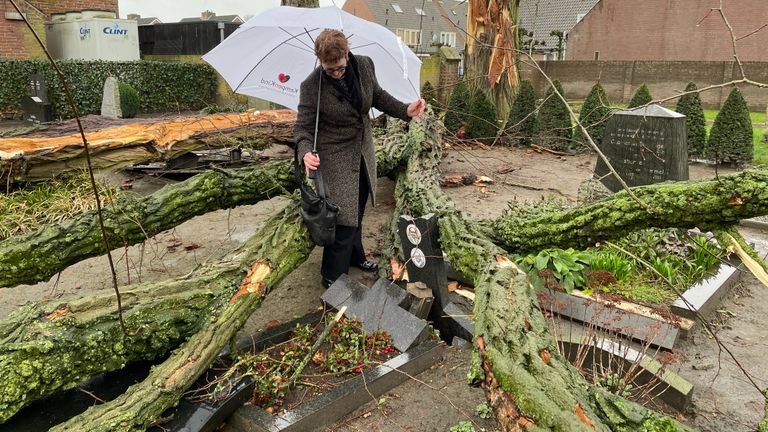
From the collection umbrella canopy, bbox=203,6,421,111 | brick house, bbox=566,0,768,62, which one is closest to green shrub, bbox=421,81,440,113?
umbrella canopy, bbox=203,6,421,111

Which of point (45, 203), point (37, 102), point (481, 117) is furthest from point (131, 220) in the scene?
point (37, 102)

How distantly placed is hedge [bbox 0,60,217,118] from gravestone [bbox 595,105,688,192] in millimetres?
8693

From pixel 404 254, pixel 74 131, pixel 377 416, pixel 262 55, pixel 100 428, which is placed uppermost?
pixel 262 55

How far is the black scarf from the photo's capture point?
402 centimetres

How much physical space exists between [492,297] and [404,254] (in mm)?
1473

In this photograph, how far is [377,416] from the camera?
3166 mm

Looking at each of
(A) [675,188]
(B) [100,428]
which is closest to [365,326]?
(B) [100,428]

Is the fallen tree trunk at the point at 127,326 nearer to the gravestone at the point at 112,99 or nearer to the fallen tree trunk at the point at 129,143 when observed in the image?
the fallen tree trunk at the point at 129,143

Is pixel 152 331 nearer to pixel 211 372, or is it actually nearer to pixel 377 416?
pixel 211 372

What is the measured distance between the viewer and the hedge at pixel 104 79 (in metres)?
14.1

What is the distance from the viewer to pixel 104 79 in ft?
49.4

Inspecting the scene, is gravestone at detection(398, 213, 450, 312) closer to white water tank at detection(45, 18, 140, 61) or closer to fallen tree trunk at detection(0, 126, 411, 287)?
fallen tree trunk at detection(0, 126, 411, 287)

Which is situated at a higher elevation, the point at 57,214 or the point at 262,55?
the point at 262,55

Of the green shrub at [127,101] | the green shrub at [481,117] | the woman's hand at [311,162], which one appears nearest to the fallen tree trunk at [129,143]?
the woman's hand at [311,162]
